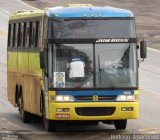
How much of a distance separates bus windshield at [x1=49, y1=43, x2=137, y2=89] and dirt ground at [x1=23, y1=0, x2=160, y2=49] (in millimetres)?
31951

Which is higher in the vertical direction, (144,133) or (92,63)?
(92,63)

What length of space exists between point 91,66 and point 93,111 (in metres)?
1.06

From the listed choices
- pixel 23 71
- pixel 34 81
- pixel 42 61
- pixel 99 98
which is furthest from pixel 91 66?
pixel 23 71

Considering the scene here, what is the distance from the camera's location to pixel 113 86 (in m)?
16.3

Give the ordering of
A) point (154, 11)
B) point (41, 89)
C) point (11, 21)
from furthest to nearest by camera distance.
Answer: point (154, 11)
point (11, 21)
point (41, 89)

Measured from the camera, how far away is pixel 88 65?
1636cm

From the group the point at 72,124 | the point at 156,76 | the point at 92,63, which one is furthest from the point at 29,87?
the point at 156,76

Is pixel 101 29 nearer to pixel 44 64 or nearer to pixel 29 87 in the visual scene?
pixel 44 64

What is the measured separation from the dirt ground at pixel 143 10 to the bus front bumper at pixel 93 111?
106ft

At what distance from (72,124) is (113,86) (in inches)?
97.6

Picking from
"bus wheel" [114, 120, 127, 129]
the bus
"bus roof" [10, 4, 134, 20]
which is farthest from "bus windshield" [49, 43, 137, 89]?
"bus wheel" [114, 120, 127, 129]

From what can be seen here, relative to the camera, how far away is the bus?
16.2 meters

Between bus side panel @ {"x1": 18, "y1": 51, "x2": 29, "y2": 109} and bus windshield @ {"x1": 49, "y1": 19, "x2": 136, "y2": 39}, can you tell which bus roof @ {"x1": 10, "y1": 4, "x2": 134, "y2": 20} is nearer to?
bus windshield @ {"x1": 49, "y1": 19, "x2": 136, "y2": 39}

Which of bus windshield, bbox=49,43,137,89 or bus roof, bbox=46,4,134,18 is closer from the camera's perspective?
bus windshield, bbox=49,43,137,89
